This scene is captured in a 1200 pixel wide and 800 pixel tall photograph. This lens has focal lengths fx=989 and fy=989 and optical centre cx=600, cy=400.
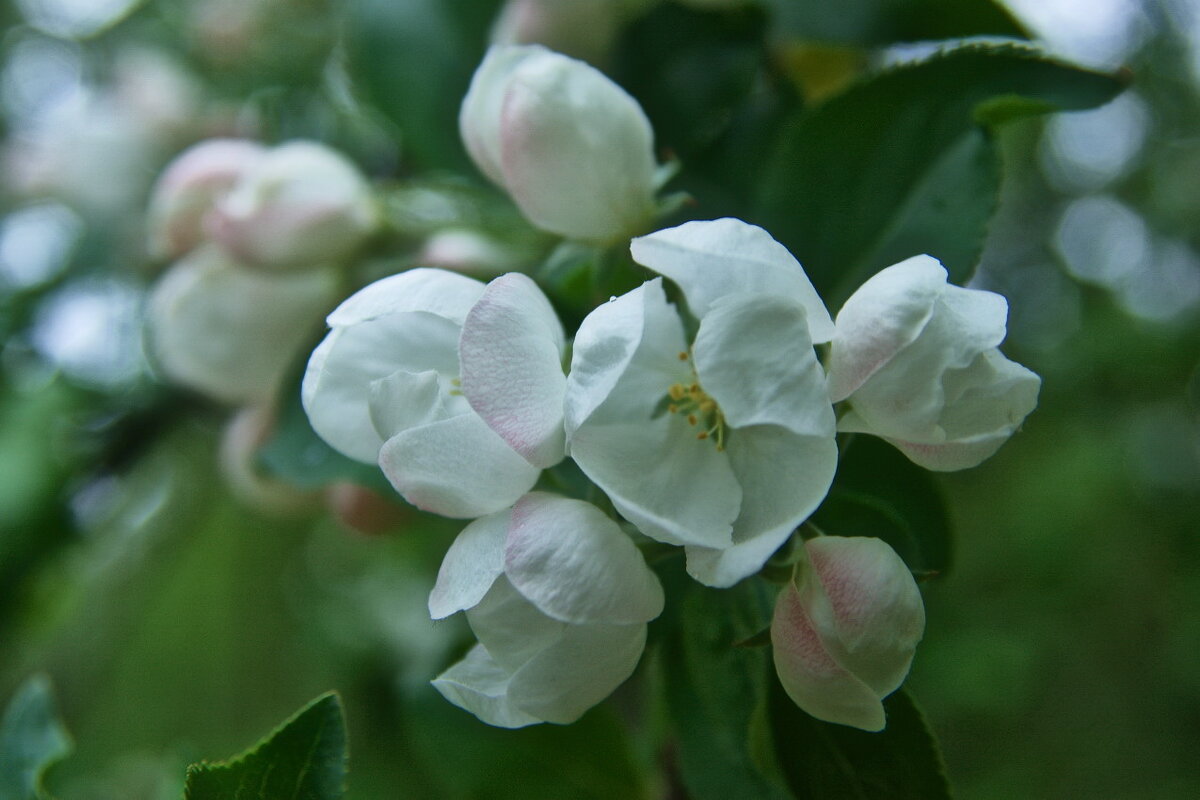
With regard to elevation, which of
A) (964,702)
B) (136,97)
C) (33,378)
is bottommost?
(964,702)

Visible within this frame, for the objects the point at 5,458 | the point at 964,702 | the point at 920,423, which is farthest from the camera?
the point at 964,702

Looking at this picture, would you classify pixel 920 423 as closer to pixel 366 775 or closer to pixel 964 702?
pixel 366 775

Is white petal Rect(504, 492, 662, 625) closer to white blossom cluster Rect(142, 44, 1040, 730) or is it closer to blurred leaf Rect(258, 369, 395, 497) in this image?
Result: white blossom cluster Rect(142, 44, 1040, 730)

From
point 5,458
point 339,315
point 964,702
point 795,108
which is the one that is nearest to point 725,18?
point 795,108

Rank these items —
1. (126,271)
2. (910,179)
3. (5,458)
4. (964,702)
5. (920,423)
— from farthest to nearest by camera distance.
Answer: (964,702) < (126,271) < (5,458) < (910,179) < (920,423)

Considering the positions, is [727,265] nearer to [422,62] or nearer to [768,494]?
[768,494]

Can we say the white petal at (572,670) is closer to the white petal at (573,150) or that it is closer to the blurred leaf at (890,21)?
the white petal at (573,150)

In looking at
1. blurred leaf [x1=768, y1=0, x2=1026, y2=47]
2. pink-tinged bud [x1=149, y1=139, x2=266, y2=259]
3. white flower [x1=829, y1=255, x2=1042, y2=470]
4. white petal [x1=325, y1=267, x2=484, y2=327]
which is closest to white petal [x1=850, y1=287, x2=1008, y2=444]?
white flower [x1=829, y1=255, x2=1042, y2=470]
